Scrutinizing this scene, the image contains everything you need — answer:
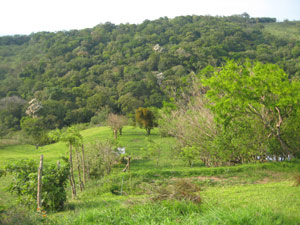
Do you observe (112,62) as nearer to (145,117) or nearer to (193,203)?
(145,117)

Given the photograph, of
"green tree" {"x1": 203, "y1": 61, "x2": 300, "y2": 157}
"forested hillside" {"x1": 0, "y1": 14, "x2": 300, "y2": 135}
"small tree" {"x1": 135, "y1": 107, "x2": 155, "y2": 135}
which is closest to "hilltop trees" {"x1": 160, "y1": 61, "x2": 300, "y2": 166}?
"green tree" {"x1": 203, "y1": 61, "x2": 300, "y2": 157}

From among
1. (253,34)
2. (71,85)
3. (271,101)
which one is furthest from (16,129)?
(253,34)

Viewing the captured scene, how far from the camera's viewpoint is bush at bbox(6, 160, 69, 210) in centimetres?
859

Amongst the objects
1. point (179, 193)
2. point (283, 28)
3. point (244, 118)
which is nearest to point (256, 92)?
point (244, 118)

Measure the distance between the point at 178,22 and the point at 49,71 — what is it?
212ft

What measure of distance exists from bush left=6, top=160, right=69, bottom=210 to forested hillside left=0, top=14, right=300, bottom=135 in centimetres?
2302

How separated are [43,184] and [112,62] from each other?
72.5 m

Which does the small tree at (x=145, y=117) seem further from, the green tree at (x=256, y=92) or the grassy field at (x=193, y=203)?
the green tree at (x=256, y=92)

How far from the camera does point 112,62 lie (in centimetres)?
7881

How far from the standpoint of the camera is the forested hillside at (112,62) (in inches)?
2100

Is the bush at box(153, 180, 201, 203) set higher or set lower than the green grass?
lower

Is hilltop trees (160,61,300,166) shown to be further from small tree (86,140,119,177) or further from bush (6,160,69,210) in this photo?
bush (6,160,69,210)

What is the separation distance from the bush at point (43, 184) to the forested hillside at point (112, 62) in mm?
23017

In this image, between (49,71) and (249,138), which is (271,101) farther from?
(49,71)
